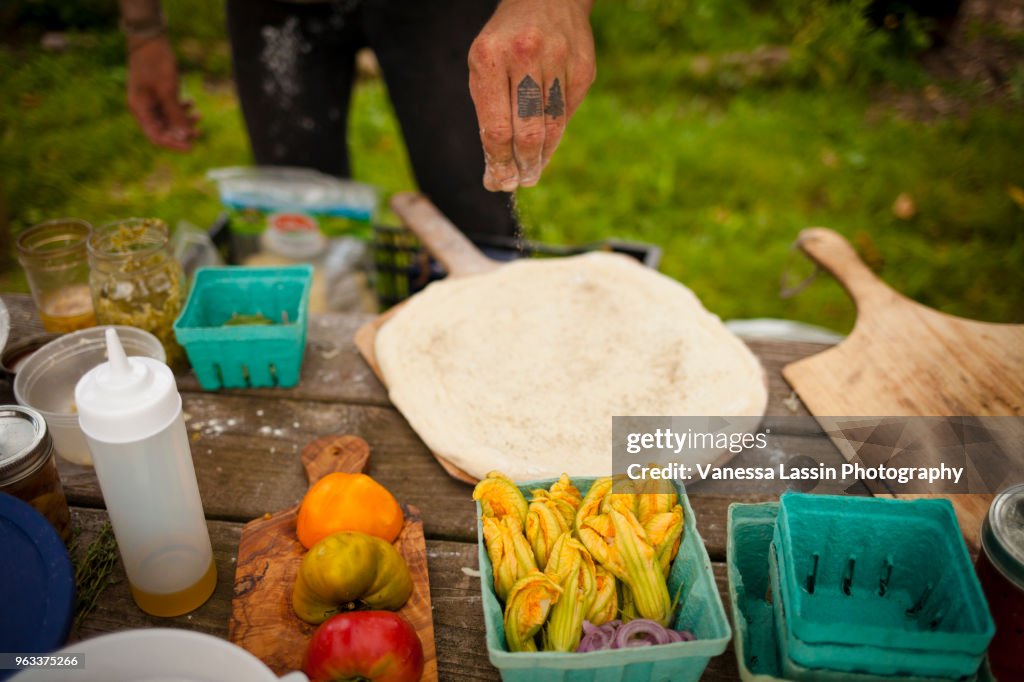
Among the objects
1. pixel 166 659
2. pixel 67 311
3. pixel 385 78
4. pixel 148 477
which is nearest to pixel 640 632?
pixel 166 659

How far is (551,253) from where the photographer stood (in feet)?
8.41

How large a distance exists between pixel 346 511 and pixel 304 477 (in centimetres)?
28

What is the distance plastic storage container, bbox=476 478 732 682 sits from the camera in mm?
979

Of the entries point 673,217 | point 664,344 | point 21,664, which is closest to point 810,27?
point 673,217

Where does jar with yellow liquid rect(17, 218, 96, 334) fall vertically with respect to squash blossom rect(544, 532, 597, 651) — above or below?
above

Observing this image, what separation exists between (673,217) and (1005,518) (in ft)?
9.96

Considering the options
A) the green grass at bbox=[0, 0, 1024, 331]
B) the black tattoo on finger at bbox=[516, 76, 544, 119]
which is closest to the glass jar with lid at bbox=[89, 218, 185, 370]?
the black tattoo on finger at bbox=[516, 76, 544, 119]

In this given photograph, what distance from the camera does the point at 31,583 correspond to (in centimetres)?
95

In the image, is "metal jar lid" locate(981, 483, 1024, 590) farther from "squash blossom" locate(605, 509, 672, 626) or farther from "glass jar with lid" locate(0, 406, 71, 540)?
"glass jar with lid" locate(0, 406, 71, 540)

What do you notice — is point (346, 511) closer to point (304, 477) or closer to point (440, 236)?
point (304, 477)

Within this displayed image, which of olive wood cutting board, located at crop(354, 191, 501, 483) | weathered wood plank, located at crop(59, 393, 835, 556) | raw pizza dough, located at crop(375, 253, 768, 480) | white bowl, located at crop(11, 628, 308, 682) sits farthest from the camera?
olive wood cutting board, located at crop(354, 191, 501, 483)

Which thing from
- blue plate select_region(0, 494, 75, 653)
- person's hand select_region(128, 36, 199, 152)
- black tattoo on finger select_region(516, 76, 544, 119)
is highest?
black tattoo on finger select_region(516, 76, 544, 119)

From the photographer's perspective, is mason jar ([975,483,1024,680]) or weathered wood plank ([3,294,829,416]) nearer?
mason jar ([975,483,1024,680])

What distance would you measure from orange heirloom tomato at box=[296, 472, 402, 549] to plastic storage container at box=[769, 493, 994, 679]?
2.05ft
